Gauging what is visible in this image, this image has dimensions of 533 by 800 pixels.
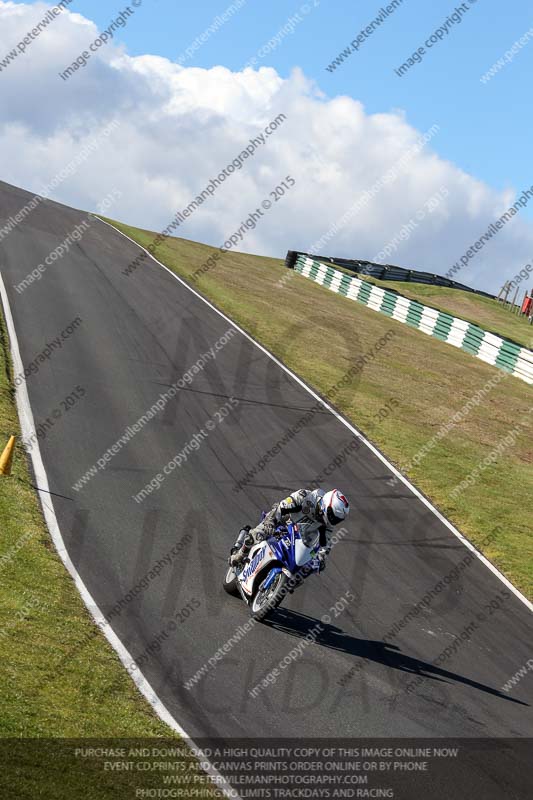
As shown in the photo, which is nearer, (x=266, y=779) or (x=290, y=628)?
Result: (x=266, y=779)

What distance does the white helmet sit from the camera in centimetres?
1135

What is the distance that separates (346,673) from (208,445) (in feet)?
27.5

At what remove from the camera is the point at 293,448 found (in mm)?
20344

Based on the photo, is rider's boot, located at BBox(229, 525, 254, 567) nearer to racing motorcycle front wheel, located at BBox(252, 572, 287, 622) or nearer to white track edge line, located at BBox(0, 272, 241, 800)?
racing motorcycle front wheel, located at BBox(252, 572, 287, 622)

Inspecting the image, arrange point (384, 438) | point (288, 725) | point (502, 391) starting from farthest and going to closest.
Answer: point (502, 391) < point (384, 438) < point (288, 725)

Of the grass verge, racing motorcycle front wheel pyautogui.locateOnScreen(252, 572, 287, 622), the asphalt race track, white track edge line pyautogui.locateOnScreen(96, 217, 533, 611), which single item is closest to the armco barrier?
white track edge line pyautogui.locateOnScreen(96, 217, 533, 611)

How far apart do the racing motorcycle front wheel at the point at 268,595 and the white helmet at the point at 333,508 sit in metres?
0.90

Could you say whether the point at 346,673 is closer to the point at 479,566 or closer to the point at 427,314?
the point at 479,566

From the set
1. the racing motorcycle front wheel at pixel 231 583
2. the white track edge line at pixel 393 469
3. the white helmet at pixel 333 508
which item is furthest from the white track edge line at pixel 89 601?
the white track edge line at pixel 393 469

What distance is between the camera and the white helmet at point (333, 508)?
11352 millimetres

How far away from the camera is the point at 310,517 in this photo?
11727 mm

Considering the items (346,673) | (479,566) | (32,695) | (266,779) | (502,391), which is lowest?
(32,695)

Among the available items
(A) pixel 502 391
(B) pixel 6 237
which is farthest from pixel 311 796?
(B) pixel 6 237

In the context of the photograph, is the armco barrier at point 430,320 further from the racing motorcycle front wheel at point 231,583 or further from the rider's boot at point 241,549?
the racing motorcycle front wheel at point 231,583
